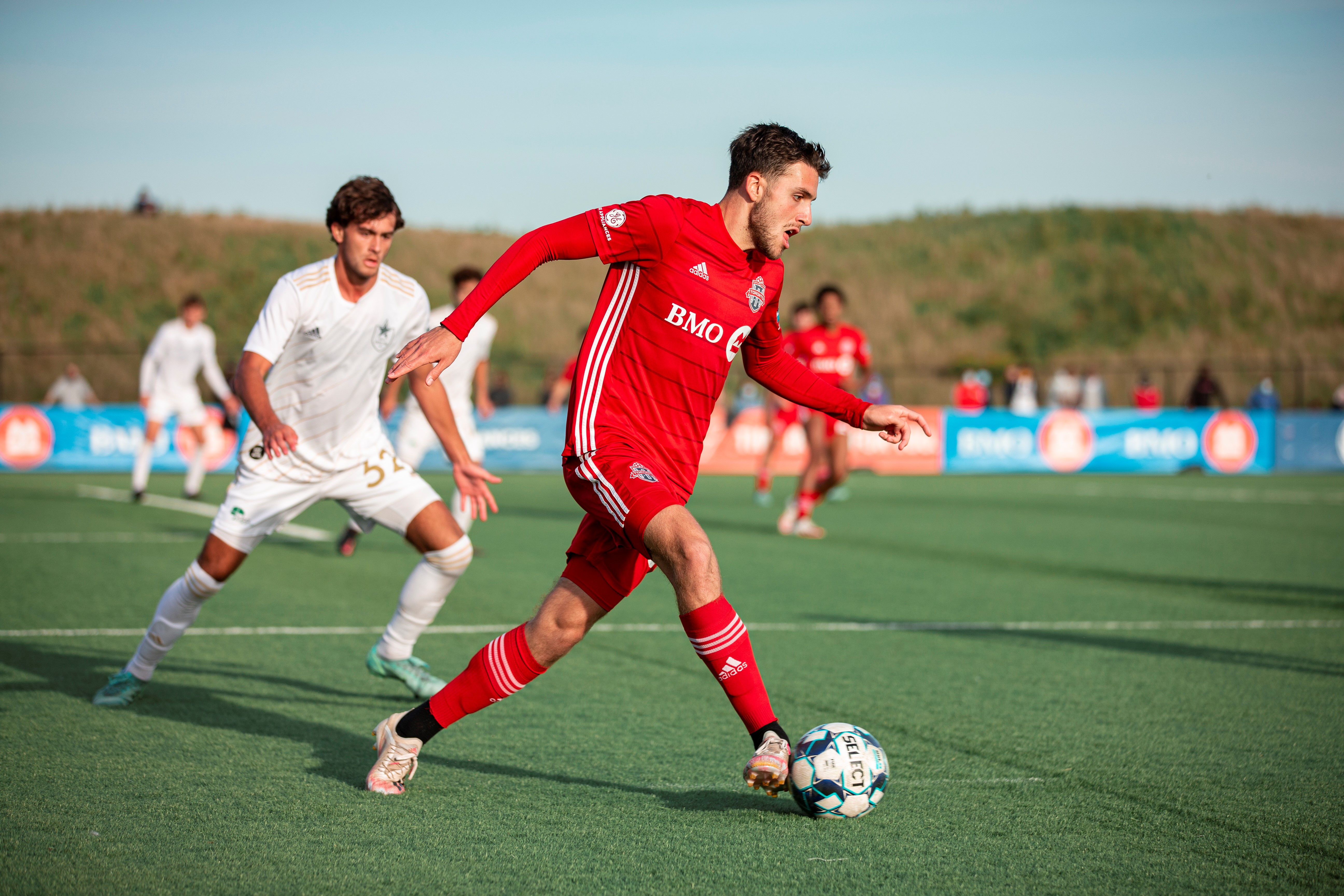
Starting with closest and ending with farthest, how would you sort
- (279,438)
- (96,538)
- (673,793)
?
(673,793) < (279,438) < (96,538)

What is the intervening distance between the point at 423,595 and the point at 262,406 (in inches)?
44.1

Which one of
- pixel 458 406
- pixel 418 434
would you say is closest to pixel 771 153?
pixel 458 406

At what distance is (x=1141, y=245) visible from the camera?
62750 millimetres

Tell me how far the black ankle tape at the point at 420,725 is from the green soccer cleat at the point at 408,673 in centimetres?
146

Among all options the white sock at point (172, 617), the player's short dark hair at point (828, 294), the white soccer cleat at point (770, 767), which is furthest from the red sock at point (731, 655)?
the player's short dark hair at point (828, 294)

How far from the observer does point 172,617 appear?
518cm

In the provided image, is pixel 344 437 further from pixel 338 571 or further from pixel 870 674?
pixel 338 571

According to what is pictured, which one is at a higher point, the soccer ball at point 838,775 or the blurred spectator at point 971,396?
the blurred spectator at point 971,396

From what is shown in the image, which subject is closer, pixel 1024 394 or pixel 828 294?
pixel 828 294

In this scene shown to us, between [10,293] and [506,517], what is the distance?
43.9 metres

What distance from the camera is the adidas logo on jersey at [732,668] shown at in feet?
12.1

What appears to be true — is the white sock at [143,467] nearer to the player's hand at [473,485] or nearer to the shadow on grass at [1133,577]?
the shadow on grass at [1133,577]

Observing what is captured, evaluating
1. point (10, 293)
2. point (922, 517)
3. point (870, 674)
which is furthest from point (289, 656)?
point (10, 293)

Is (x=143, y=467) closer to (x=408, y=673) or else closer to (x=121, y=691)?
(x=121, y=691)
